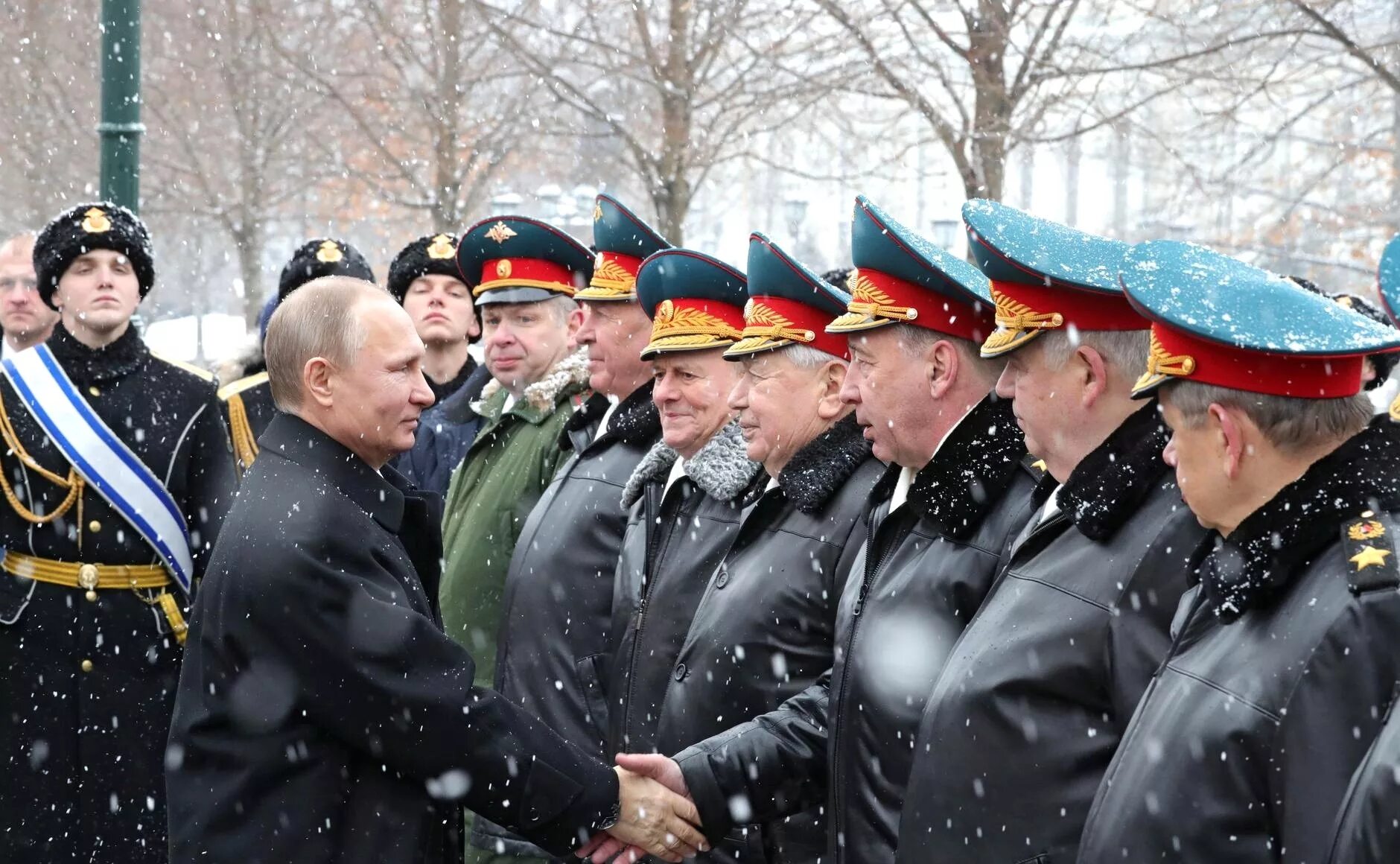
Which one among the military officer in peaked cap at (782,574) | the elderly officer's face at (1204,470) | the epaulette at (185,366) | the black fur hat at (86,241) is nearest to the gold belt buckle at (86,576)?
the epaulette at (185,366)

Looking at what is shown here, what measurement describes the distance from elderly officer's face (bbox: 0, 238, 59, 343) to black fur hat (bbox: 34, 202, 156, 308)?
7.69ft

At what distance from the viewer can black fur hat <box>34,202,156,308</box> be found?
19.9ft

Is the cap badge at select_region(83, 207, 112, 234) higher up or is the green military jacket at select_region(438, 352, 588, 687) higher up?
the cap badge at select_region(83, 207, 112, 234)

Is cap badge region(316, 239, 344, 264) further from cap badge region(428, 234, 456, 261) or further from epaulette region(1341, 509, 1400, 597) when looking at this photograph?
epaulette region(1341, 509, 1400, 597)

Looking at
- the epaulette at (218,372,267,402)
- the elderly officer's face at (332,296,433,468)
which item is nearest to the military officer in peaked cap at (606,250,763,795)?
the elderly officer's face at (332,296,433,468)

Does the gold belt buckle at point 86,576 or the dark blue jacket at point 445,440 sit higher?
the dark blue jacket at point 445,440

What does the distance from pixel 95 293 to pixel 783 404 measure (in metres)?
2.89

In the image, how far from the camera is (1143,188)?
38719mm

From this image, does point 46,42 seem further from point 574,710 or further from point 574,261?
point 574,710

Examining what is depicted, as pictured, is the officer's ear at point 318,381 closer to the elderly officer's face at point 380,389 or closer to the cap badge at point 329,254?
the elderly officer's face at point 380,389

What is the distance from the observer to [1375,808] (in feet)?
6.95

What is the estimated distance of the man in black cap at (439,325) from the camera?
704 centimetres

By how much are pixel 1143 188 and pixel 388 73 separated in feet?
94.5

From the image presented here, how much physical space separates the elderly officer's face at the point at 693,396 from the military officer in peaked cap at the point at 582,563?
44 centimetres
